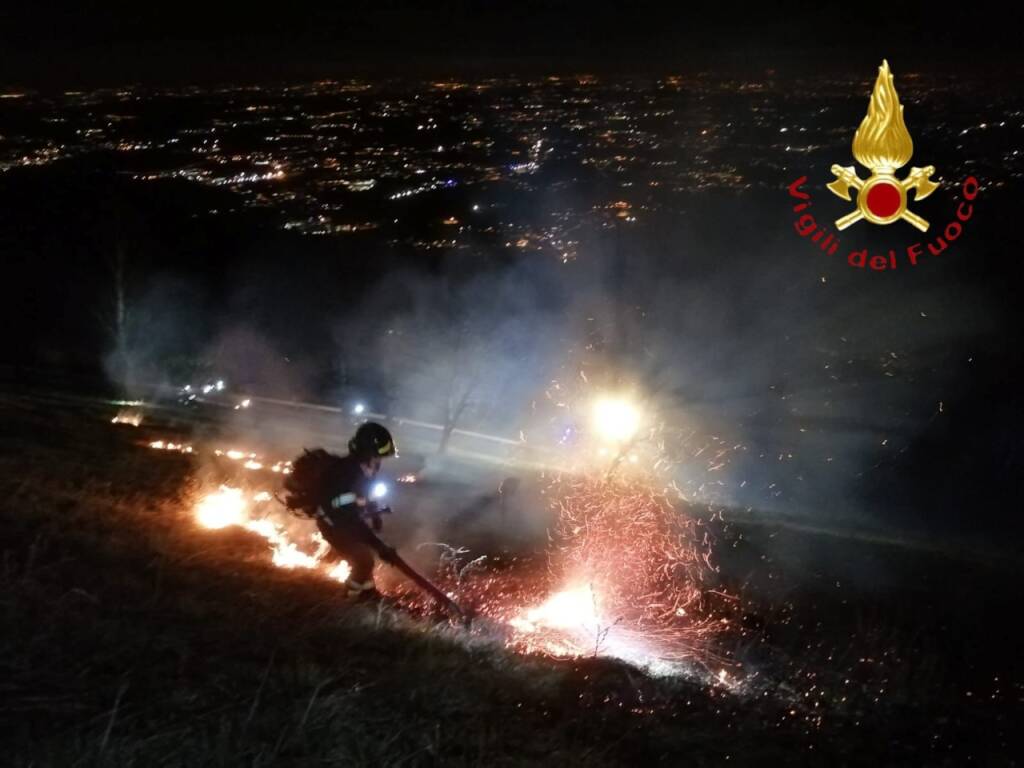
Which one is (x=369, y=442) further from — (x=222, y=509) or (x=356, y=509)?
(x=222, y=509)

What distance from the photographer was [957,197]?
2848 centimetres

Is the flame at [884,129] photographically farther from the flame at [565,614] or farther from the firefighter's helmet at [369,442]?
the firefighter's helmet at [369,442]

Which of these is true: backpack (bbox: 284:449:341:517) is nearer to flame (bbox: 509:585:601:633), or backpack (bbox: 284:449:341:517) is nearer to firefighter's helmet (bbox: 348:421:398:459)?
firefighter's helmet (bbox: 348:421:398:459)

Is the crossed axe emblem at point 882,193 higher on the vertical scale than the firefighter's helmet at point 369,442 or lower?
higher

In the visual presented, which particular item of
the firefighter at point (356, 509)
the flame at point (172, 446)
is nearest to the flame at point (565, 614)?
the firefighter at point (356, 509)

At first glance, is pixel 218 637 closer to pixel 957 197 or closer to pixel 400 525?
pixel 400 525

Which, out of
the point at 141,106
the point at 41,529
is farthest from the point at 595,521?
the point at 141,106

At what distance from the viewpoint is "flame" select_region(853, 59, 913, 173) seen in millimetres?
8586

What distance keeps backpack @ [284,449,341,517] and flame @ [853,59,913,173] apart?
649 centimetres

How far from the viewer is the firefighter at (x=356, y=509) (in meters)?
6.02

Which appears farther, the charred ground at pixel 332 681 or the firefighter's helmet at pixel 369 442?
the firefighter's helmet at pixel 369 442

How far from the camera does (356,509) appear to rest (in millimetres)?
6062

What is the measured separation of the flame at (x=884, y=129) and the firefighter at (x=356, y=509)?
241 inches

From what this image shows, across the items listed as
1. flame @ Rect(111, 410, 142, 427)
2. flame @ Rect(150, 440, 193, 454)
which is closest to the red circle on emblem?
flame @ Rect(150, 440, 193, 454)
